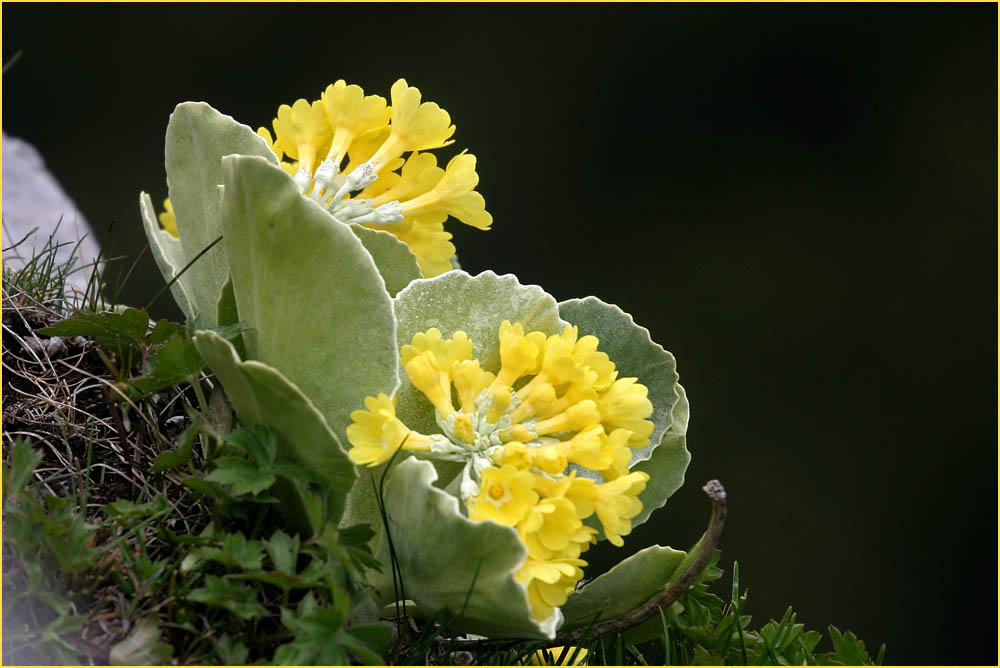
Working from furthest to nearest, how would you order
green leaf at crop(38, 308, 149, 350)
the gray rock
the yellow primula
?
the gray rock → the yellow primula → green leaf at crop(38, 308, 149, 350)

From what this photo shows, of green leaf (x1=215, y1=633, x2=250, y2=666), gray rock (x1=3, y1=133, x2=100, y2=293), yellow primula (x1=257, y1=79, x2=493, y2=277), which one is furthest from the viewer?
gray rock (x1=3, y1=133, x2=100, y2=293)

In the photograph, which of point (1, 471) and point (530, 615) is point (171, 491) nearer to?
point (1, 471)

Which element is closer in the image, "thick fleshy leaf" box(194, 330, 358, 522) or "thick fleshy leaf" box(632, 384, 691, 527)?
"thick fleshy leaf" box(194, 330, 358, 522)

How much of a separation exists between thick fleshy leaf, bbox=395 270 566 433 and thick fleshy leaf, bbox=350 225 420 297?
0.14ft

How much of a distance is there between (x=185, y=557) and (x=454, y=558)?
157 mm

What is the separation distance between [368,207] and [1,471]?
32 centimetres

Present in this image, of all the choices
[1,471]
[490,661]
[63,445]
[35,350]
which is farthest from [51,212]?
[490,661]

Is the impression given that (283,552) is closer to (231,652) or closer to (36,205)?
(231,652)

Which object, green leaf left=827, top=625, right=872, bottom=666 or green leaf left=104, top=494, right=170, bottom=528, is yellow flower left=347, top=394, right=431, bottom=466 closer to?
green leaf left=104, top=494, right=170, bottom=528

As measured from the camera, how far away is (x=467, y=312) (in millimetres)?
678

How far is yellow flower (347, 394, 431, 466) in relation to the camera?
0.57 m

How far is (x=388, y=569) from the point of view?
24.1 inches

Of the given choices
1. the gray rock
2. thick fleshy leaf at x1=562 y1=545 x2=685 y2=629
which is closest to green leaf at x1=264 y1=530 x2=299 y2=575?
thick fleshy leaf at x1=562 y1=545 x2=685 y2=629

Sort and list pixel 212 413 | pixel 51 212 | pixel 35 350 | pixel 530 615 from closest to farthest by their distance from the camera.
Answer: pixel 530 615 < pixel 212 413 < pixel 35 350 < pixel 51 212
